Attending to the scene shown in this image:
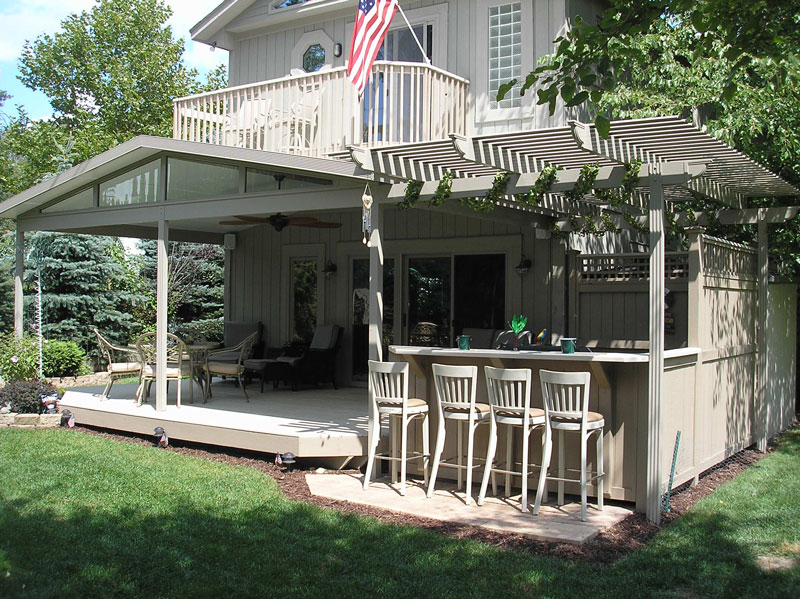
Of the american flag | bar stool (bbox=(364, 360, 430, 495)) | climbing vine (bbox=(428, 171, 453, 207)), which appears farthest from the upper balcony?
bar stool (bbox=(364, 360, 430, 495))

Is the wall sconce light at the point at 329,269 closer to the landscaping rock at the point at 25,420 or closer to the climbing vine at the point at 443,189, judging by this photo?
the landscaping rock at the point at 25,420

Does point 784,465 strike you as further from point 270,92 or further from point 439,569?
point 270,92

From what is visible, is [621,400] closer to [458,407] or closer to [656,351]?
[656,351]

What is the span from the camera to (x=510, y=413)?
6285 mm

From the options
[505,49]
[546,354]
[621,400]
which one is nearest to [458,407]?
[546,354]

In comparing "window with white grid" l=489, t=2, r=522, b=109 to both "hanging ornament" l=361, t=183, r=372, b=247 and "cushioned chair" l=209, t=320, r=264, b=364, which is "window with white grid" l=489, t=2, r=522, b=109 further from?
"cushioned chair" l=209, t=320, r=264, b=364

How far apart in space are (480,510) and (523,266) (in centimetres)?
454

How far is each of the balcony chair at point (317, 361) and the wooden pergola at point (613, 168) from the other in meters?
4.06

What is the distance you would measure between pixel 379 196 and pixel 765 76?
185 inches

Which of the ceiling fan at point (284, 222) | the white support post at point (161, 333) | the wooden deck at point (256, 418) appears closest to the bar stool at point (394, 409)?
the wooden deck at point (256, 418)

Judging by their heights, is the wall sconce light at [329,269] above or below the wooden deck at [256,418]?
above

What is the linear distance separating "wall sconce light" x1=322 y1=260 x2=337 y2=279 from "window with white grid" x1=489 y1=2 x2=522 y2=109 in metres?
3.41

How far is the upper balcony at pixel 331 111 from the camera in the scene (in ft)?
29.7

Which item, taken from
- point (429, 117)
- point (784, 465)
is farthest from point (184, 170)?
point (784, 465)
